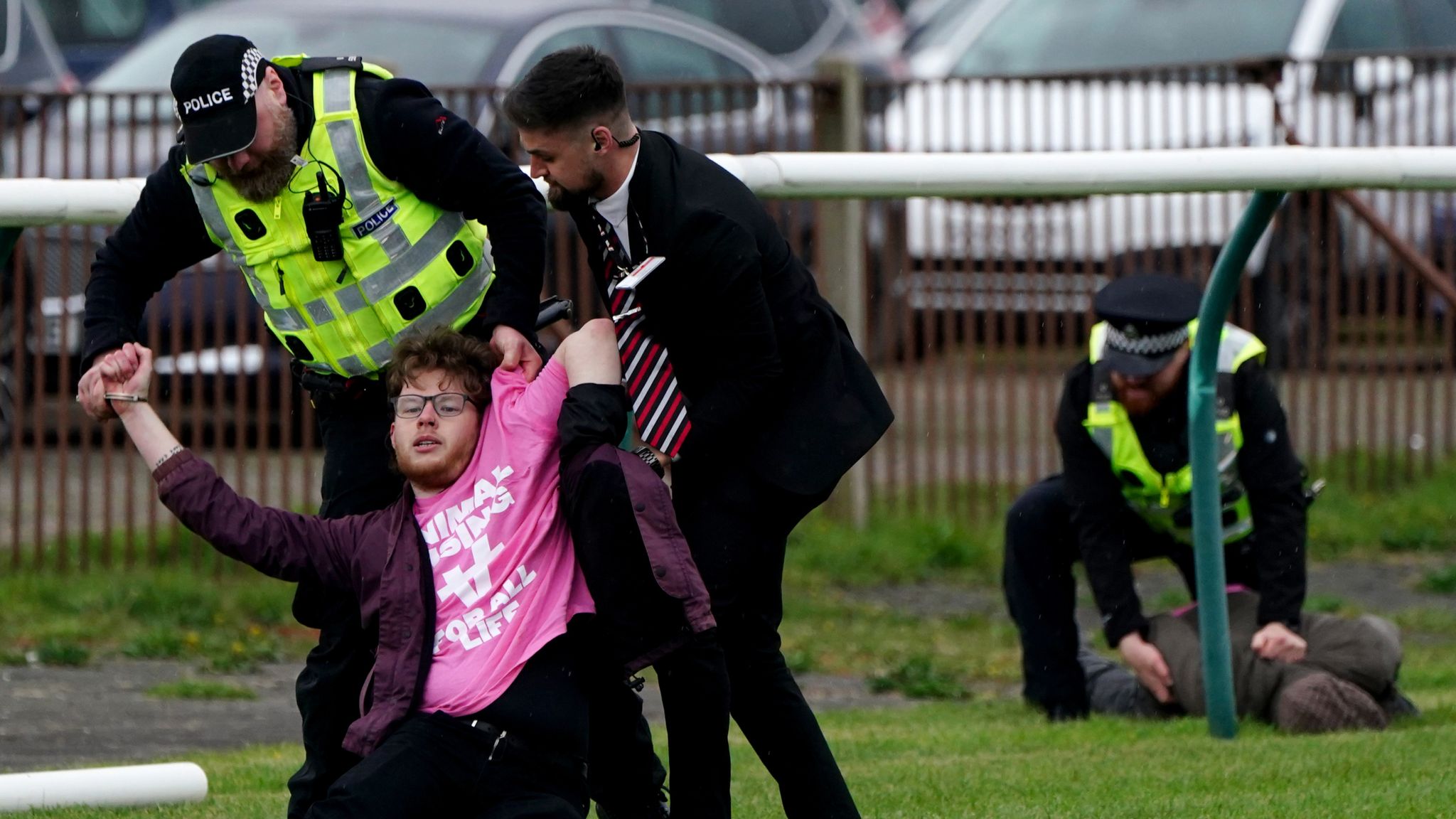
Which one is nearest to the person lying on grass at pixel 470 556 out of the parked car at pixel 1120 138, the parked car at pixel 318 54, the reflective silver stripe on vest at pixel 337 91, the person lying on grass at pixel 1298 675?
the reflective silver stripe on vest at pixel 337 91

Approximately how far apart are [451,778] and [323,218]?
44.0 inches

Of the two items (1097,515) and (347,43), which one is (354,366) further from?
(347,43)

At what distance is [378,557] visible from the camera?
12.7ft

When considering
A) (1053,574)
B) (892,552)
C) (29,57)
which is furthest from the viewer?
(29,57)

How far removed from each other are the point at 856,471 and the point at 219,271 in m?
2.73

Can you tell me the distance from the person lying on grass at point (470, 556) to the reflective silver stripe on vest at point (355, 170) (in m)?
0.30

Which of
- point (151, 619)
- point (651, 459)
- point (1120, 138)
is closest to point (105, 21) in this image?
point (151, 619)

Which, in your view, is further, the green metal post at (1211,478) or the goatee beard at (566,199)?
the green metal post at (1211,478)

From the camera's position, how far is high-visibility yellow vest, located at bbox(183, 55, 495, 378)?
4.06 metres

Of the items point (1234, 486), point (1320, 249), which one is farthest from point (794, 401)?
point (1320, 249)

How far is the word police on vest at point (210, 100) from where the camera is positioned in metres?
3.89

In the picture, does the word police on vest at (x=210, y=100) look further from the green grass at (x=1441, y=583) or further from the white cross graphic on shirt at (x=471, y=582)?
the green grass at (x=1441, y=583)

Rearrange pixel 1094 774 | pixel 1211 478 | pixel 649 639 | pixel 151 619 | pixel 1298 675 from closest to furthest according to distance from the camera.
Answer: pixel 649 639 < pixel 1094 774 < pixel 1211 478 < pixel 1298 675 < pixel 151 619

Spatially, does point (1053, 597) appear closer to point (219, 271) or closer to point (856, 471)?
point (856, 471)
